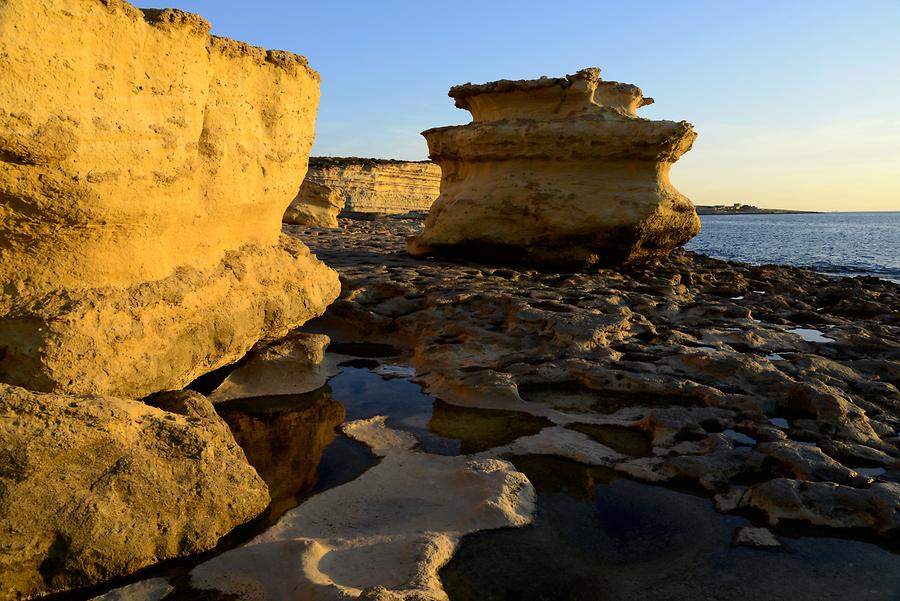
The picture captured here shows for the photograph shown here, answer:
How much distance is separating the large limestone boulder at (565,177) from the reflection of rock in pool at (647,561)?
663 centimetres

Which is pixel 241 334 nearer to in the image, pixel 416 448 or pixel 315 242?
pixel 416 448

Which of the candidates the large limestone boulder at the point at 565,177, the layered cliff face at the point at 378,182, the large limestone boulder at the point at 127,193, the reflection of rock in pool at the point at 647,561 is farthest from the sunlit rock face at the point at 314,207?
the reflection of rock in pool at the point at 647,561

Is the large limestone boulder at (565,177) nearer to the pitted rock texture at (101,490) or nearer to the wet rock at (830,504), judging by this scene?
the wet rock at (830,504)

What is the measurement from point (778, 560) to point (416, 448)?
1.84 m

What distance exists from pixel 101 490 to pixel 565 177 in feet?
26.2

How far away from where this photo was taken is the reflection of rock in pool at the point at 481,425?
371 cm

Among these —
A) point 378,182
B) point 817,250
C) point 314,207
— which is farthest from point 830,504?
point 378,182

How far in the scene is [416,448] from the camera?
361 centimetres

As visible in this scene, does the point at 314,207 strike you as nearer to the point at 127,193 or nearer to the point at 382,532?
the point at 127,193

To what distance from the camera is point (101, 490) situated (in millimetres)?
2408

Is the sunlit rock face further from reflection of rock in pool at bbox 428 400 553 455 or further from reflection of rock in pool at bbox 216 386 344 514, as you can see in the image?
reflection of rock in pool at bbox 428 400 553 455

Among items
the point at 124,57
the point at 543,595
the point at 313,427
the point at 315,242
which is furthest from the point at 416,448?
the point at 315,242

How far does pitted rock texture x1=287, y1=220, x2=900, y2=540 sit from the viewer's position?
10.6 ft

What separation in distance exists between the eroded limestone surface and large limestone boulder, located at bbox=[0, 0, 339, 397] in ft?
3.94
